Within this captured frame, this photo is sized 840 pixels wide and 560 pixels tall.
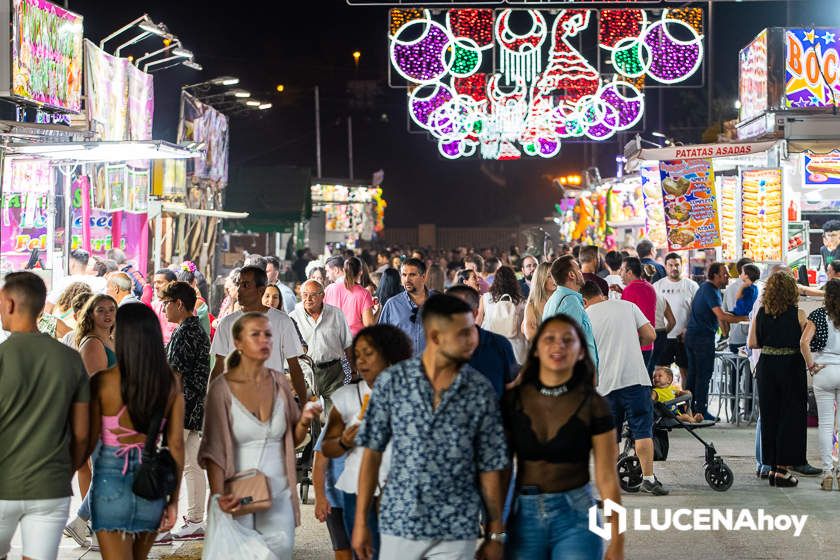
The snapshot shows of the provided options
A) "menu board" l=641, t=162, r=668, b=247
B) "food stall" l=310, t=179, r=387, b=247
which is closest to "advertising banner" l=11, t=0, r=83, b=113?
"menu board" l=641, t=162, r=668, b=247

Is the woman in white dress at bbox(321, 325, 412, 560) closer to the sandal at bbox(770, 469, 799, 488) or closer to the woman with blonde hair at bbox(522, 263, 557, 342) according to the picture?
the woman with blonde hair at bbox(522, 263, 557, 342)

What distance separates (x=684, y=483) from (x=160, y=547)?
451 centimetres

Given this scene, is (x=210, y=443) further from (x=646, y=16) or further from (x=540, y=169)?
(x=540, y=169)

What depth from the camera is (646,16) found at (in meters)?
21.7

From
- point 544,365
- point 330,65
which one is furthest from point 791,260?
point 330,65

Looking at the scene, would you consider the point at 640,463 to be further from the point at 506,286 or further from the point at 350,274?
the point at 350,274

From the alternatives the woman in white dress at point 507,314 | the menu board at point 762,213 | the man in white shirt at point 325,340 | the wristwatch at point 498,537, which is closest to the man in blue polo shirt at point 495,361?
the wristwatch at point 498,537

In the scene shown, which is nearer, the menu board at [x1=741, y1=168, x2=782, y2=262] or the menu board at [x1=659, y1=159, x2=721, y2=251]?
the menu board at [x1=741, y1=168, x2=782, y2=262]

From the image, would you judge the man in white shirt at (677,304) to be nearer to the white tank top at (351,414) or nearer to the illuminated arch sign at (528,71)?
the illuminated arch sign at (528,71)

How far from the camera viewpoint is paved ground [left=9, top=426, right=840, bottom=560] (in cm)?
811

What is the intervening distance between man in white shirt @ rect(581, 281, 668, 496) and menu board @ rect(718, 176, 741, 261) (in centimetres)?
840

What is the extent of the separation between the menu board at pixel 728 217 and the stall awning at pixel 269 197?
Result: 56.2 ft

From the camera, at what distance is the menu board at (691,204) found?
56.5ft

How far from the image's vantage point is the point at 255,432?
5.83 meters
